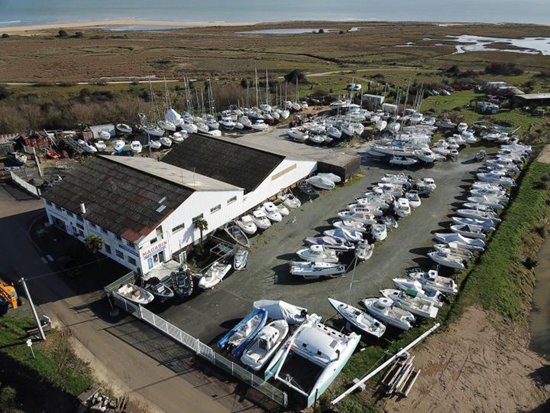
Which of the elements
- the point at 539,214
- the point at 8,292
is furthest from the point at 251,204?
the point at 539,214

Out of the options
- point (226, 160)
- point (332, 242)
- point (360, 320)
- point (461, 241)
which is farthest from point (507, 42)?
point (360, 320)

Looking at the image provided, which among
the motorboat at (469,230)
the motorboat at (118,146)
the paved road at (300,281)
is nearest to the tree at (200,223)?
the paved road at (300,281)

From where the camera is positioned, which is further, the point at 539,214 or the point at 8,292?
the point at 539,214

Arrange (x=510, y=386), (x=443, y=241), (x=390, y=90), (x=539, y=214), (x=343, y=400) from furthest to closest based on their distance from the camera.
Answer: (x=390, y=90) → (x=539, y=214) → (x=443, y=241) → (x=510, y=386) → (x=343, y=400)

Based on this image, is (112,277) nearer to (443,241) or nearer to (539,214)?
(443,241)

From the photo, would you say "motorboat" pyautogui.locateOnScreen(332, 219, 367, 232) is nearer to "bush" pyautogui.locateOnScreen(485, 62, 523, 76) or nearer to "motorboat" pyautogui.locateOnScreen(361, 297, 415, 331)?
"motorboat" pyautogui.locateOnScreen(361, 297, 415, 331)

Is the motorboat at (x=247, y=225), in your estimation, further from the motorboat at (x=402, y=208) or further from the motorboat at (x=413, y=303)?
the motorboat at (x=402, y=208)
